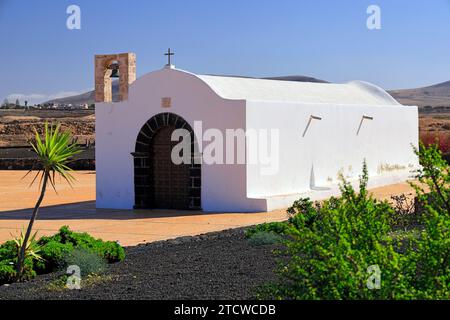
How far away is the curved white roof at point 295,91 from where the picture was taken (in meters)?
17.3

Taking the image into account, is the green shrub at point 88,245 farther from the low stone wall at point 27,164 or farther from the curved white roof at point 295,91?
the low stone wall at point 27,164

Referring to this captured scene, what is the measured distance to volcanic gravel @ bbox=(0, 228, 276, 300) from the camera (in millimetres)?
7207

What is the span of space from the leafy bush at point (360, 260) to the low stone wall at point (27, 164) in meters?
25.0

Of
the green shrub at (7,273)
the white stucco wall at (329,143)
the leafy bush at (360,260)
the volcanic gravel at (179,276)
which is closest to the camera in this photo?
the leafy bush at (360,260)

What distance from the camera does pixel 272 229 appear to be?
36.6 ft

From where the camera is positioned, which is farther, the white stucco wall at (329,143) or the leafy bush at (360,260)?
the white stucco wall at (329,143)

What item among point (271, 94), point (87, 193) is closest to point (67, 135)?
point (271, 94)

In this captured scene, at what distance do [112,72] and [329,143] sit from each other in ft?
18.3

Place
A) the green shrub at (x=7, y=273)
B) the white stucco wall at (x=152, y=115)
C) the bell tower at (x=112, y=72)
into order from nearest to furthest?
1. the green shrub at (x=7, y=273)
2. the white stucco wall at (x=152, y=115)
3. the bell tower at (x=112, y=72)

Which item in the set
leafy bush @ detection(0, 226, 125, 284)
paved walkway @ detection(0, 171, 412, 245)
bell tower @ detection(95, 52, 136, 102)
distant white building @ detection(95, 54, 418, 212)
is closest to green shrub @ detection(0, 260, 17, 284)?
leafy bush @ detection(0, 226, 125, 284)

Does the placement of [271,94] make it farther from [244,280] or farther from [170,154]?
[244,280]

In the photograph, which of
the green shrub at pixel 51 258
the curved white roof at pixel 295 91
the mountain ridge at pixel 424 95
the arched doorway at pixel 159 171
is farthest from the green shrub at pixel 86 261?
the mountain ridge at pixel 424 95

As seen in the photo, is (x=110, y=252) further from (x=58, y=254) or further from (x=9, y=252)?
(x=9, y=252)
